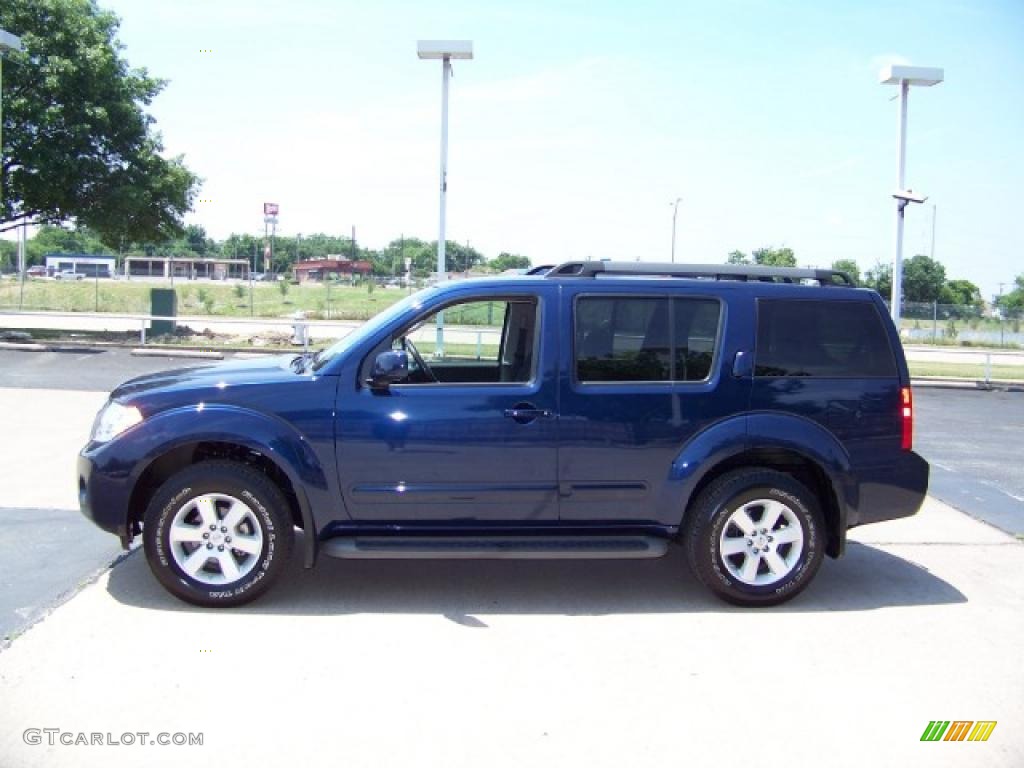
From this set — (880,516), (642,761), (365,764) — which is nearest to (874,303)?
(880,516)

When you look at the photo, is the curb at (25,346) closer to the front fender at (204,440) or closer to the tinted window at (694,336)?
the front fender at (204,440)

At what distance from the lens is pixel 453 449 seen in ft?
17.1

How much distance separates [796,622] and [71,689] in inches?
142

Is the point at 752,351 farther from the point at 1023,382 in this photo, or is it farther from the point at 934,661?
the point at 1023,382

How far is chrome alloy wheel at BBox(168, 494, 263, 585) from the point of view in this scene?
5.16 metres

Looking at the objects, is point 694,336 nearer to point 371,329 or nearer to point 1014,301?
point 371,329

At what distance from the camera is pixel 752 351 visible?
558 cm

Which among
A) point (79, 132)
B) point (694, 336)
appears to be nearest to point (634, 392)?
point (694, 336)

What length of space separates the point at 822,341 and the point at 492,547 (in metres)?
2.26

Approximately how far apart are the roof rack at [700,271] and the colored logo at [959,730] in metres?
2.70

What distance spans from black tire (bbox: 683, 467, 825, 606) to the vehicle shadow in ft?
0.55

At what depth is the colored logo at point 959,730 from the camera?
398 centimetres

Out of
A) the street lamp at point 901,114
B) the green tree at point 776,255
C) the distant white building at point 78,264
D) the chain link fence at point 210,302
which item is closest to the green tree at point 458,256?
the chain link fence at point 210,302

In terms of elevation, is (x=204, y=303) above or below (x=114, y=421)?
above
